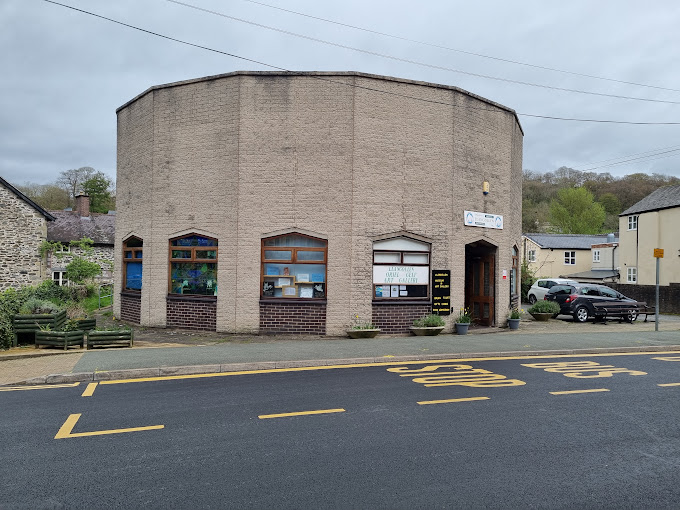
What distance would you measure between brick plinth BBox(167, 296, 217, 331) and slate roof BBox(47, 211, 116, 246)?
881 inches

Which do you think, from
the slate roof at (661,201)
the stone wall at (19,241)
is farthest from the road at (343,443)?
the slate roof at (661,201)

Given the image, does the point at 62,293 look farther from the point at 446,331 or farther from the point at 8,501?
the point at 8,501

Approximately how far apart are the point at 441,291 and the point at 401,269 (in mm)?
1487

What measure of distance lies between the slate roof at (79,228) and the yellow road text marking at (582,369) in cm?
3173

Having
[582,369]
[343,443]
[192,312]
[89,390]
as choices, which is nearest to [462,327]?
[582,369]

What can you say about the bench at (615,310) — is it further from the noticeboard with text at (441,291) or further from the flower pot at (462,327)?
the noticeboard with text at (441,291)

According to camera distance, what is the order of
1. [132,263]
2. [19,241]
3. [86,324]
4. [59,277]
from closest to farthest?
[86,324] → [132,263] → [19,241] → [59,277]

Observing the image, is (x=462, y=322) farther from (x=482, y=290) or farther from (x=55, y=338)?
(x=55, y=338)

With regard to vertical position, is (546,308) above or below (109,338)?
above

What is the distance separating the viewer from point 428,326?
14766 mm

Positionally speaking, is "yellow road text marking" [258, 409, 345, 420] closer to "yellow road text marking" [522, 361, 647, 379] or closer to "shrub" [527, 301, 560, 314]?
"yellow road text marking" [522, 361, 647, 379]

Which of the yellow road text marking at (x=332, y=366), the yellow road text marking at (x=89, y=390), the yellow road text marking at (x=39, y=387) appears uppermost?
the yellow road text marking at (x=332, y=366)

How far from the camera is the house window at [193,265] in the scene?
15.0 meters

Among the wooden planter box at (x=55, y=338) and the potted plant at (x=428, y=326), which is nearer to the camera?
the wooden planter box at (x=55, y=338)
